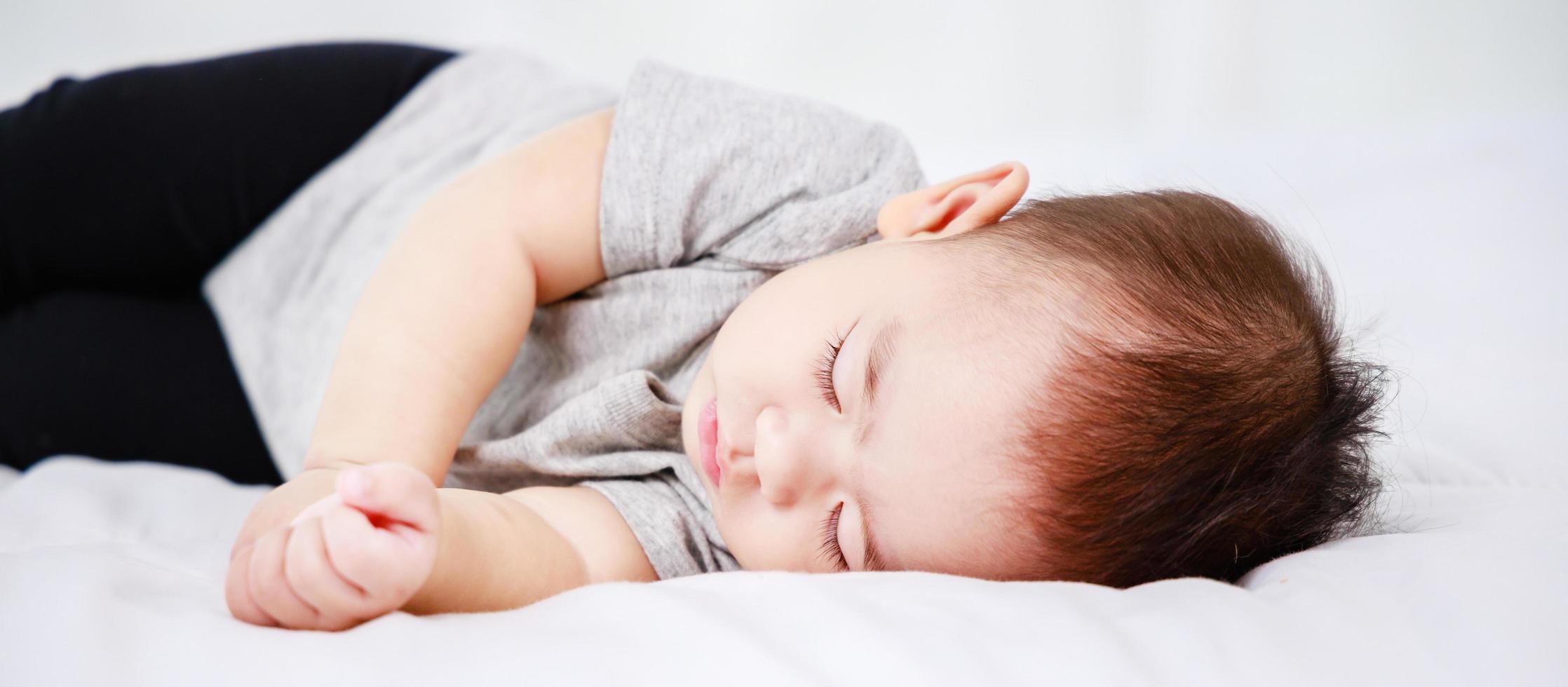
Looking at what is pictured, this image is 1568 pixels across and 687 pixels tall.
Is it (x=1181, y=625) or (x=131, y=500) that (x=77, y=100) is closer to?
(x=131, y=500)

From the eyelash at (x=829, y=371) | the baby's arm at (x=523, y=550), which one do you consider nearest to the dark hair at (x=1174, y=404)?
the eyelash at (x=829, y=371)

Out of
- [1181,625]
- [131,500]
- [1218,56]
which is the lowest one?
[131,500]

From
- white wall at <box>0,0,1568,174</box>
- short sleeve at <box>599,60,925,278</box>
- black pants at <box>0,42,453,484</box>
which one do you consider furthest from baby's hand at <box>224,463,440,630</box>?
white wall at <box>0,0,1568,174</box>

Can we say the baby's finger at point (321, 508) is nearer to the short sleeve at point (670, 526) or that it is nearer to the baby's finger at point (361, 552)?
the baby's finger at point (361, 552)

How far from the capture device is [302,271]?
1232 millimetres

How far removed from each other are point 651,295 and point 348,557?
508mm

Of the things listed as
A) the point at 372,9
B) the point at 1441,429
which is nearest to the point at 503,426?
the point at 1441,429

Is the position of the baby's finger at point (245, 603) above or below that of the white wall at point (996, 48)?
below

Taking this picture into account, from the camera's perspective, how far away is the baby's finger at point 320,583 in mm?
541

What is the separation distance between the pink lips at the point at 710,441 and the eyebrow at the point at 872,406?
0.43 feet

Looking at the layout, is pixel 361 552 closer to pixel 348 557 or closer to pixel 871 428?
pixel 348 557

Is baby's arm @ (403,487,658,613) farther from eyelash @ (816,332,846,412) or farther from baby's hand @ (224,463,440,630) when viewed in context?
eyelash @ (816,332,846,412)

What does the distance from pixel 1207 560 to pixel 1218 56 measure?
56.5 inches

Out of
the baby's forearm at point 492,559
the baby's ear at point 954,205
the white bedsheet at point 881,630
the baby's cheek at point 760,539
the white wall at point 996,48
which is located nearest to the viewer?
the white bedsheet at point 881,630
